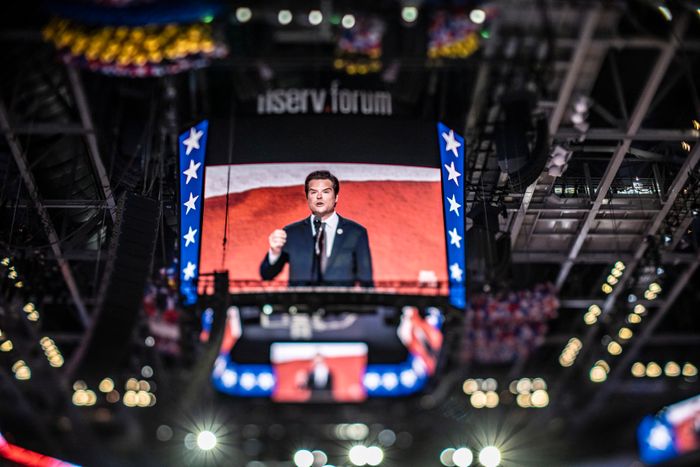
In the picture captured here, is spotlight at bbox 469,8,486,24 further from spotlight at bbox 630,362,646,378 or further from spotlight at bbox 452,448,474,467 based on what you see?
spotlight at bbox 452,448,474,467

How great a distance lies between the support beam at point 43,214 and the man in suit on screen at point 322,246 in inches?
158

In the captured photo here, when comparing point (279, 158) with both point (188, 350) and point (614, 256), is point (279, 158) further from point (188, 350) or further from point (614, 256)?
point (614, 256)

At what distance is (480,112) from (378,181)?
2540mm

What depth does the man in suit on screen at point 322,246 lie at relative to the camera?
420 inches

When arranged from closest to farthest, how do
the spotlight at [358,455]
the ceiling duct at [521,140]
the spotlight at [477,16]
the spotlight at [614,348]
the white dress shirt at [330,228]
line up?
1. the spotlight at [477,16]
2. the white dress shirt at [330,228]
3. the ceiling duct at [521,140]
4. the spotlight at [614,348]
5. the spotlight at [358,455]

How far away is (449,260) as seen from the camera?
10.7 meters

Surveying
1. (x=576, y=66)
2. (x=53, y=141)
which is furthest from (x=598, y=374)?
(x=53, y=141)

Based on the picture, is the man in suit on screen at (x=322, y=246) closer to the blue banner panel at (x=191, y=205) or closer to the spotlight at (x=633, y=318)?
the blue banner panel at (x=191, y=205)

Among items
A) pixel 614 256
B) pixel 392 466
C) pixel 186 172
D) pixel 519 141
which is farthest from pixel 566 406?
pixel 186 172

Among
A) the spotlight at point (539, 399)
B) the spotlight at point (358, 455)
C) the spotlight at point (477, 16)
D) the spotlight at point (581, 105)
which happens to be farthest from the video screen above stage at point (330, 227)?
the spotlight at point (539, 399)

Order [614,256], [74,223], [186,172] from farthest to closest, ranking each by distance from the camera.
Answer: [614,256] < [74,223] < [186,172]

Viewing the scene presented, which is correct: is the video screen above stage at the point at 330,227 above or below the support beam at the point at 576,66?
below

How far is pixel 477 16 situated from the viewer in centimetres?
927

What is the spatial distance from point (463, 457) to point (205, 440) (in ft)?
26.2
